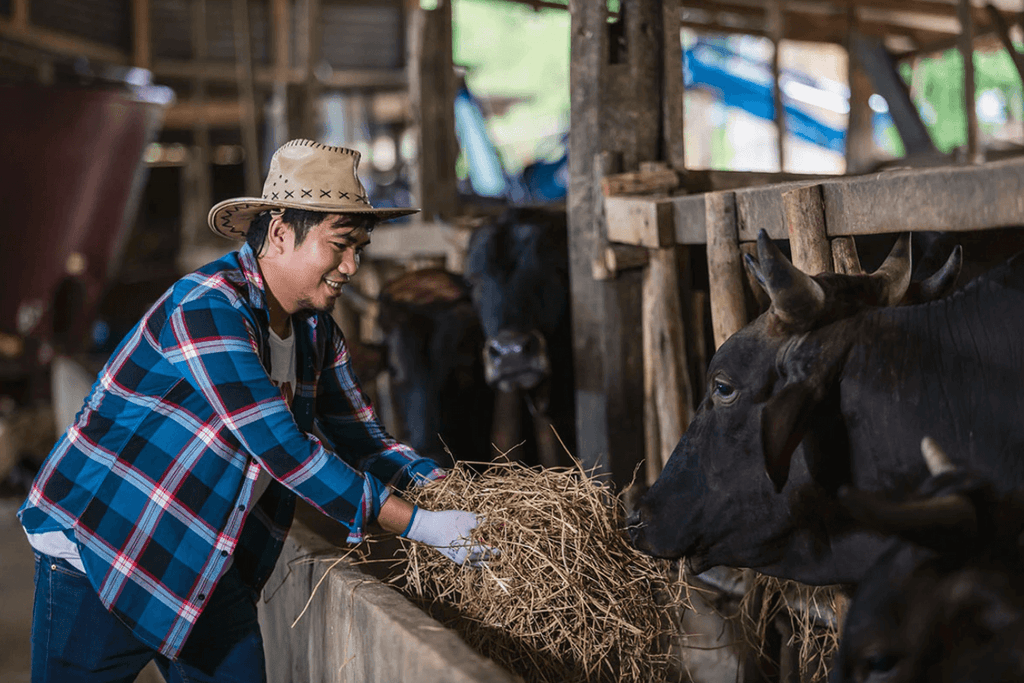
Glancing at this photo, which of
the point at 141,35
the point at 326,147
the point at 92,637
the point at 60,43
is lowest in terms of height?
the point at 92,637

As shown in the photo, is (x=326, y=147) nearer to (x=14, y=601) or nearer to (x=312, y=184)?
(x=312, y=184)

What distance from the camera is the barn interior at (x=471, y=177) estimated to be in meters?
2.97

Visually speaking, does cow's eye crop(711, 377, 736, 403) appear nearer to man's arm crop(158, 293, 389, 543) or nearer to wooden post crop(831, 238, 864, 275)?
wooden post crop(831, 238, 864, 275)

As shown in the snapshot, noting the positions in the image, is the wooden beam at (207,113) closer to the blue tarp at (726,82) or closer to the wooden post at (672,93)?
the blue tarp at (726,82)

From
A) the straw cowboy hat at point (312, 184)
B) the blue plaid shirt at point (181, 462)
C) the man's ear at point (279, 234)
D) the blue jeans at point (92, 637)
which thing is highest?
the straw cowboy hat at point (312, 184)

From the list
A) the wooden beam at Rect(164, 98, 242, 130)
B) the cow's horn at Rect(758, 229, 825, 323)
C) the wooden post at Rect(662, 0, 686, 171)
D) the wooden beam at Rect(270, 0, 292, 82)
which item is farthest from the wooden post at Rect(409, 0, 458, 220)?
the wooden beam at Rect(164, 98, 242, 130)

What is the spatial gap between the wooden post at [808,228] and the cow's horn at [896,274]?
210 millimetres

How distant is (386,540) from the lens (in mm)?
3320

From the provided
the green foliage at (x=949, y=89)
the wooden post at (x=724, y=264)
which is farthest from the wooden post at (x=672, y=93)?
the green foliage at (x=949, y=89)

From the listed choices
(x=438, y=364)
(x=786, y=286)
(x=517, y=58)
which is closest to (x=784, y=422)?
(x=786, y=286)

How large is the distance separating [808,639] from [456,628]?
114 cm

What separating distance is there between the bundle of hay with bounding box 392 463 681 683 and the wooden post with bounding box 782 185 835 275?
2.79 ft

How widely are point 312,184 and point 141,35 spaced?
10.9 metres

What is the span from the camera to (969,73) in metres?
7.02
